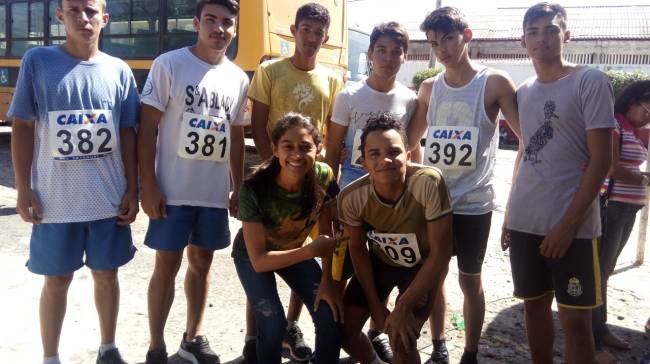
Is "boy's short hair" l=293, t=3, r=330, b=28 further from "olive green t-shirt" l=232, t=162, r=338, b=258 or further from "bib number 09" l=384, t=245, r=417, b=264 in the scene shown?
"bib number 09" l=384, t=245, r=417, b=264

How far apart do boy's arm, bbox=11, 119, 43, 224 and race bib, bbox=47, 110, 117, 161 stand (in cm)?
12

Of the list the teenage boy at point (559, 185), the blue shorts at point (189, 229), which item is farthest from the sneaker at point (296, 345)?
the teenage boy at point (559, 185)

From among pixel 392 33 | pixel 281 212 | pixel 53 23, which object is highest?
pixel 53 23

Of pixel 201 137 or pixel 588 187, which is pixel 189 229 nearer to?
pixel 201 137

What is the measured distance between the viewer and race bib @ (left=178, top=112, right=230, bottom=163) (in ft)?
9.23

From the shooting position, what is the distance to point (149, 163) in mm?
2791

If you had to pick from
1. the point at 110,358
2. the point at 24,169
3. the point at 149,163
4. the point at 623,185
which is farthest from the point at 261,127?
the point at 623,185

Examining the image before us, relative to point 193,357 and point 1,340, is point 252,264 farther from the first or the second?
point 1,340

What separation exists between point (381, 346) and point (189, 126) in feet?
5.52

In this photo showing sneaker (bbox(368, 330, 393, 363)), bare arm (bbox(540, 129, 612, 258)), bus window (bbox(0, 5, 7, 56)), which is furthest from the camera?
bus window (bbox(0, 5, 7, 56))

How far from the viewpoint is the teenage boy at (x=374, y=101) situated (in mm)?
3088

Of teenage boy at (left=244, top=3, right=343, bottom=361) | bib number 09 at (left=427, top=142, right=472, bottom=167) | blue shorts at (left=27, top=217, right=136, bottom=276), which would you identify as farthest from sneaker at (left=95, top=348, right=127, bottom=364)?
bib number 09 at (left=427, top=142, right=472, bottom=167)

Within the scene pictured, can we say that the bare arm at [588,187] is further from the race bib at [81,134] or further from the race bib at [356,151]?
the race bib at [81,134]

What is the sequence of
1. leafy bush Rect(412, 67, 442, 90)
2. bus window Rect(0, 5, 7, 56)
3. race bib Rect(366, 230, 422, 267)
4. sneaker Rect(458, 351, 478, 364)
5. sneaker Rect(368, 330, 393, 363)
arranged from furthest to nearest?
1. leafy bush Rect(412, 67, 442, 90)
2. bus window Rect(0, 5, 7, 56)
3. sneaker Rect(368, 330, 393, 363)
4. sneaker Rect(458, 351, 478, 364)
5. race bib Rect(366, 230, 422, 267)
